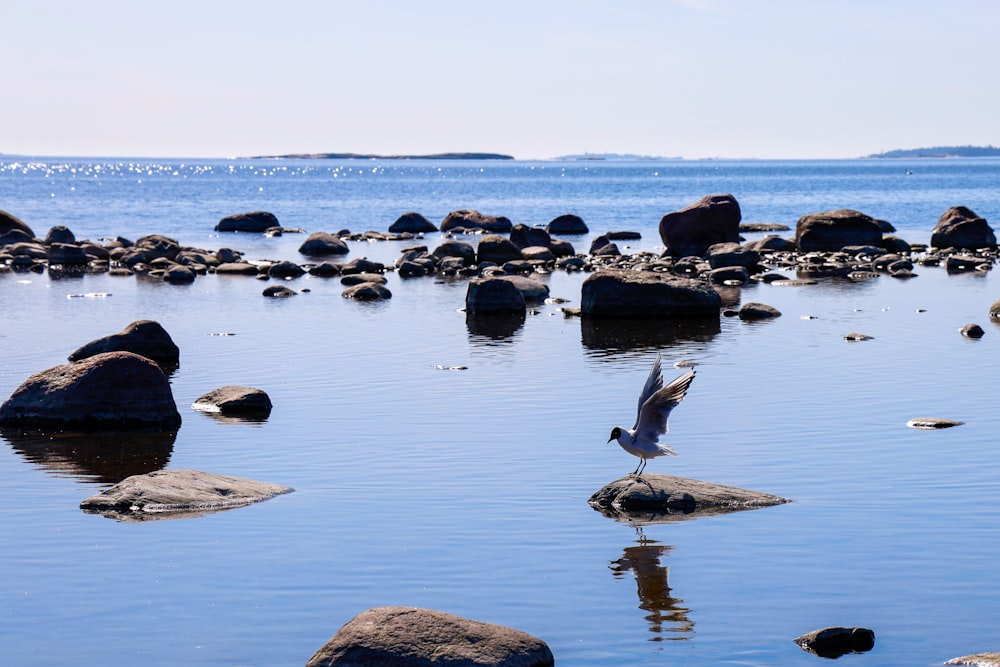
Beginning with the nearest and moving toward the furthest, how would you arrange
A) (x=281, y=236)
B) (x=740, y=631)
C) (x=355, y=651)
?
1. (x=355, y=651)
2. (x=740, y=631)
3. (x=281, y=236)

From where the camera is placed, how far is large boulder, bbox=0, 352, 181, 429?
73.1 ft

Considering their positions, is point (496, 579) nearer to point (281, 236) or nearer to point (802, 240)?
point (802, 240)

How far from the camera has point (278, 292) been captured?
4622 cm

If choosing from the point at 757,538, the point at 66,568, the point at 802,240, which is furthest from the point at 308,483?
the point at 802,240

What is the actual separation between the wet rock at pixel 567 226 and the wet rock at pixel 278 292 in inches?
1572

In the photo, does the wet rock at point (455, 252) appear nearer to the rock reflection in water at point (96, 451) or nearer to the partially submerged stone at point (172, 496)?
the rock reflection in water at point (96, 451)

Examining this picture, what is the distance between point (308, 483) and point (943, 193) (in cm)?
14514

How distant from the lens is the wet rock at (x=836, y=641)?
38.6 ft

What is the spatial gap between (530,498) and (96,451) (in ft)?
25.3

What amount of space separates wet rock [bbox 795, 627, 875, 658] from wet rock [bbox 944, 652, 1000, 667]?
75 centimetres

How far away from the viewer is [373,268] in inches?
2186

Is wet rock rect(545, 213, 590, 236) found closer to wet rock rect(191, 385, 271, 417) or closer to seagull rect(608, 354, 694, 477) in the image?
wet rock rect(191, 385, 271, 417)

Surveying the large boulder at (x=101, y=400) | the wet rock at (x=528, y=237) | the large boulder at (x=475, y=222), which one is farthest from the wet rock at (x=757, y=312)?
the large boulder at (x=475, y=222)

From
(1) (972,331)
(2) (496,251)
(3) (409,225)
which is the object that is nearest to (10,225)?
(3) (409,225)
